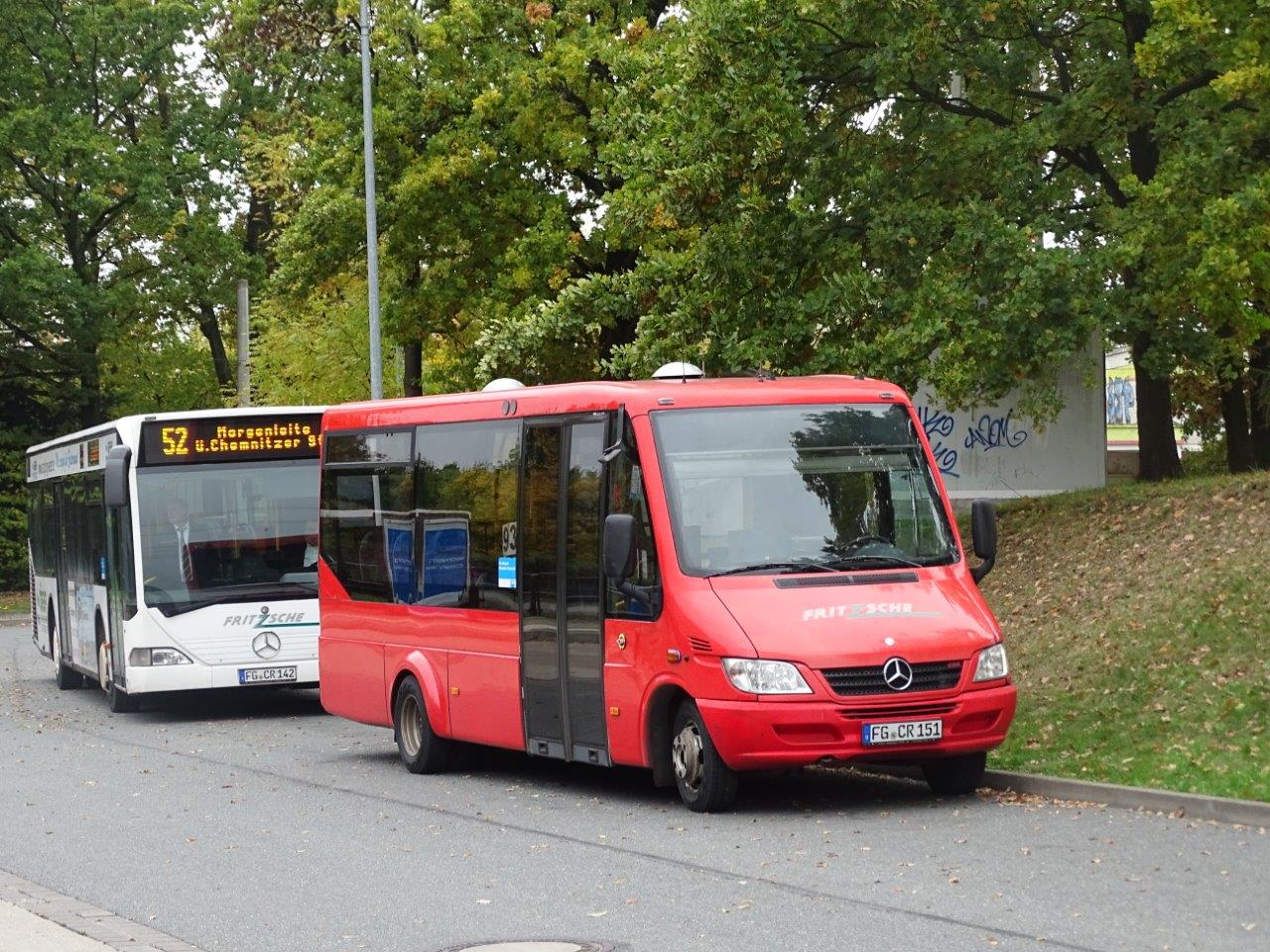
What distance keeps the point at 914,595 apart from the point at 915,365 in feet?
31.1

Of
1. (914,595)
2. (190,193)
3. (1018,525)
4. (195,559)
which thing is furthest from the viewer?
(190,193)

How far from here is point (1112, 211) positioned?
75.5 feet

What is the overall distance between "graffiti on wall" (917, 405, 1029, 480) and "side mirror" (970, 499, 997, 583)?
12699mm

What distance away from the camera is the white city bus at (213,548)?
2166 cm

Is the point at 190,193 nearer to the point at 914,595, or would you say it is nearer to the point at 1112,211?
the point at 1112,211

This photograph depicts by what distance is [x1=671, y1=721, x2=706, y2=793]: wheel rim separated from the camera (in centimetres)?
1283

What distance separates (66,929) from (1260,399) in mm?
19195

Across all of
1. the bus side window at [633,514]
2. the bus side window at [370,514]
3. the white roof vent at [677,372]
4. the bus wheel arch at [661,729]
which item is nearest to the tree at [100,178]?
the bus side window at [370,514]

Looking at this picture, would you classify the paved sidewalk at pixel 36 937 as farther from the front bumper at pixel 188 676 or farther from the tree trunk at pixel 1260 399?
the tree trunk at pixel 1260 399

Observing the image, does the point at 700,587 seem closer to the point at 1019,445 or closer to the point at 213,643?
the point at 213,643

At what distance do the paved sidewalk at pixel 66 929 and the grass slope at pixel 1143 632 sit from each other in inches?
230

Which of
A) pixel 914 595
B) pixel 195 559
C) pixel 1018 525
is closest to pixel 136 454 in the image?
pixel 195 559

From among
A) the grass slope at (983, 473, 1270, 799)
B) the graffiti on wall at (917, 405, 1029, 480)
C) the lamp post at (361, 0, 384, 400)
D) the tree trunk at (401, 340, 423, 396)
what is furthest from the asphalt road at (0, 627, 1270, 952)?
the tree trunk at (401, 340, 423, 396)

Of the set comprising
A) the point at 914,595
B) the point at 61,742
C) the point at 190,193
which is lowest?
the point at 61,742
